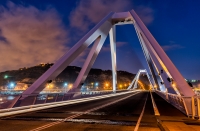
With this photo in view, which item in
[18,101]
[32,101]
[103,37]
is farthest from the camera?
[103,37]

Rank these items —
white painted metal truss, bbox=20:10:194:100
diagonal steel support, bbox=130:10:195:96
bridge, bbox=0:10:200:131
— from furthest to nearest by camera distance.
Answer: white painted metal truss, bbox=20:10:194:100 → diagonal steel support, bbox=130:10:195:96 → bridge, bbox=0:10:200:131

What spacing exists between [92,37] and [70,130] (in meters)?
20.6

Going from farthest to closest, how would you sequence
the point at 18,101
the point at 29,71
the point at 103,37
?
the point at 29,71, the point at 103,37, the point at 18,101

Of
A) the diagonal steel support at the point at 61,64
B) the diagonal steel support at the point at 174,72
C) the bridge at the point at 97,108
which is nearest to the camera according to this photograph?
the bridge at the point at 97,108

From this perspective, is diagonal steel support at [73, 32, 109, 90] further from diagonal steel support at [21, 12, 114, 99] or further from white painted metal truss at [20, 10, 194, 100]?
diagonal steel support at [21, 12, 114, 99]

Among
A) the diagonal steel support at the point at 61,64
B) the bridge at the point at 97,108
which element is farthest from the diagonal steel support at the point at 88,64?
the diagonal steel support at the point at 61,64

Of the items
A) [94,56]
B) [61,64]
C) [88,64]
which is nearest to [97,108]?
[61,64]

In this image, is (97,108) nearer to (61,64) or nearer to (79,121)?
(79,121)

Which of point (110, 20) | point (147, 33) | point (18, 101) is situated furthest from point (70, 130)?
point (110, 20)

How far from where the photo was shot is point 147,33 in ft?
83.5

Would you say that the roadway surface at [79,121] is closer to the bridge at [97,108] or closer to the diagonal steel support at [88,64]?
the bridge at [97,108]

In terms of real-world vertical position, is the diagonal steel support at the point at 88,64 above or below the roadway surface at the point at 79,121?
above

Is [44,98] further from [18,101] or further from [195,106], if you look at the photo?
[195,106]

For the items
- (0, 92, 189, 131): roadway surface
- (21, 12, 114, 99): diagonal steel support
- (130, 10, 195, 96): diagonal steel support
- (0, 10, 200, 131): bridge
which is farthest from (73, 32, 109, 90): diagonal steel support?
(0, 92, 189, 131): roadway surface
